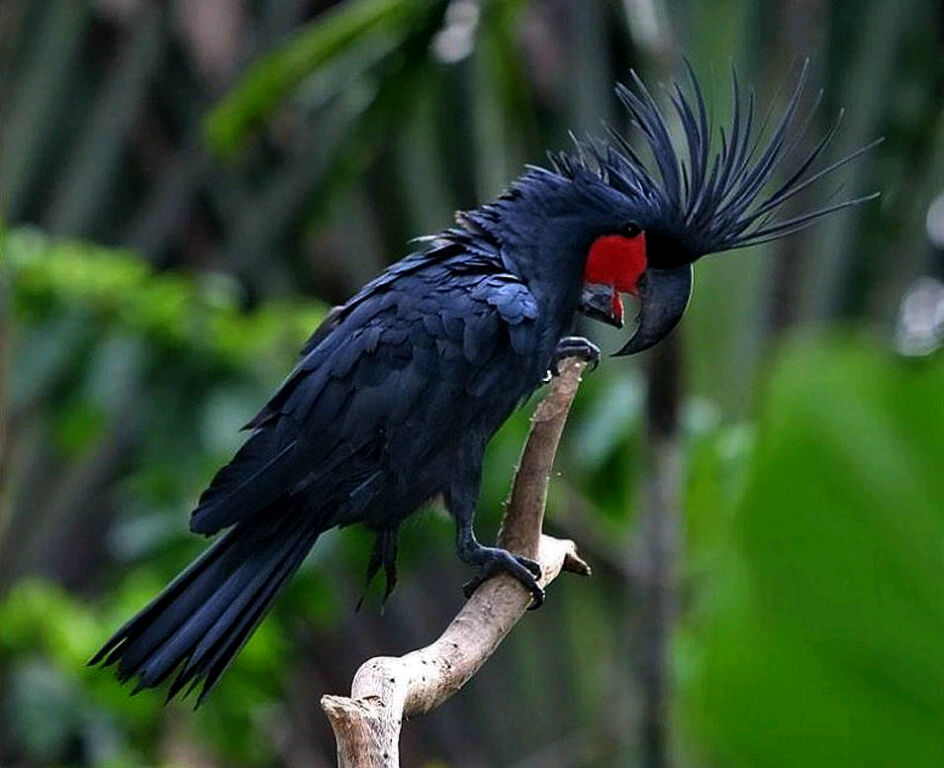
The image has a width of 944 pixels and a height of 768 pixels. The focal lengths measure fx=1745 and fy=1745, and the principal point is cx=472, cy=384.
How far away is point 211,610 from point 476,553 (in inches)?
16.0

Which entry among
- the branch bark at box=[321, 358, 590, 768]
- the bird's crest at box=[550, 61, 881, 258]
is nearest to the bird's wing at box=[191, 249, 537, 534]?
the branch bark at box=[321, 358, 590, 768]

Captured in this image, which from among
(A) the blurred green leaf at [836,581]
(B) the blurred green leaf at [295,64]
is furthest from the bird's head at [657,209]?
(B) the blurred green leaf at [295,64]

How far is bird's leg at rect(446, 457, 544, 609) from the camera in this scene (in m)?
2.52

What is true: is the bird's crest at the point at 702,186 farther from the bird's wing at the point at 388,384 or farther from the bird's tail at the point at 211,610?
the bird's tail at the point at 211,610

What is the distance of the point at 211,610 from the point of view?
7.73ft

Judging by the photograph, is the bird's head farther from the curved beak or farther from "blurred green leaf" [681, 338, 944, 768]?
"blurred green leaf" [681, 338, 944, 768]

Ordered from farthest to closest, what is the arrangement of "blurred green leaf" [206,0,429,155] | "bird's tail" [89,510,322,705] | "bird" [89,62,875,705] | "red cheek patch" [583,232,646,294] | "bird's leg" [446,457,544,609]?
"blurred green leaf" [206,0,429,155] < "red cheek patch" [583,232,646,294] < "bird's leg" [446,457,544,609] < "bird" [89,62,875,705] < "bird's tail" [89,510,322,705]

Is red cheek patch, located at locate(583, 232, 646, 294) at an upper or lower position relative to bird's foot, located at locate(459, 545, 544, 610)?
upper

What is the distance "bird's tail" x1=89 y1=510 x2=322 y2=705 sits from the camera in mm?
2287

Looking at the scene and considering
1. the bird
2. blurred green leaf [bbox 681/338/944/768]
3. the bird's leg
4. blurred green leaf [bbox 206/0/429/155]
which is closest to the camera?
blurred green leaf [bbox 681/338/944/768]

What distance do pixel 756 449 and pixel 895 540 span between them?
0.69 ft

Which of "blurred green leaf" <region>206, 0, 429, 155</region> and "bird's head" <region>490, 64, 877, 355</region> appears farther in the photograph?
"blurred green leaf" <region>206, 0, 429, 155</region>

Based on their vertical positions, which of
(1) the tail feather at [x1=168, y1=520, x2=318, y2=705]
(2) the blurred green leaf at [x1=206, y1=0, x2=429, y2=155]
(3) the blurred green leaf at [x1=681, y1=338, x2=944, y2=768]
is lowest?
(3) the blurred green leaf at [x1=681, y1=338, x2=944, y2=768]

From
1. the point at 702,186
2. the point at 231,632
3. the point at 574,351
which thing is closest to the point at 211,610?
the point at 231,632
